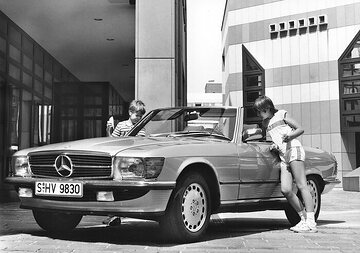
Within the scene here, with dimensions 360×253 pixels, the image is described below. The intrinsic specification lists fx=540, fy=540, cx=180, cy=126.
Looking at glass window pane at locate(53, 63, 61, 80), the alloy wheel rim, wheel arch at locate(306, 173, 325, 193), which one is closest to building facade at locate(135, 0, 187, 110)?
wheel arch at locate(306, 173, 325, 193)

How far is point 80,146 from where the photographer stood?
5.20 metres

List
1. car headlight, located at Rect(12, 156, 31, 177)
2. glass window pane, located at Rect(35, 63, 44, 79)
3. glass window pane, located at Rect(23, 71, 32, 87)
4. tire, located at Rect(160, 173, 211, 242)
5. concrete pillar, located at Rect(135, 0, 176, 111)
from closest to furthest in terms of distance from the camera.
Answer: tire, located at Rect(160, 173, 211, 242) < car headlight, located at Rect(12, 156, 31, 177) < concrete pillar, located at Rect(135, 0, 176, 111) < glass window pane, located at Rect(23, 71, 32, 87) < glass window pane, located at Rect(35, 63, 44, 79)

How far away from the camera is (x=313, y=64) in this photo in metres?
38.8

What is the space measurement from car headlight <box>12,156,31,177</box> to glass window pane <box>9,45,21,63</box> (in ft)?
36.1

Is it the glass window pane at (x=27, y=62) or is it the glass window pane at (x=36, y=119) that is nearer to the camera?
the glass window pane at (x=27, y=62)

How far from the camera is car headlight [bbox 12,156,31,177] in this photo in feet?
18.2

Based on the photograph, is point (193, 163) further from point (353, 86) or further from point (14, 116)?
point (353, 86)

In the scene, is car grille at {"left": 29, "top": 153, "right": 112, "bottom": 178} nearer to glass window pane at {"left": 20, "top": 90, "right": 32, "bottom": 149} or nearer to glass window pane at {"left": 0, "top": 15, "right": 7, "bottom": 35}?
glass window pane at {"left": 0, "top": 15, "right": 7, "bottom": 35}

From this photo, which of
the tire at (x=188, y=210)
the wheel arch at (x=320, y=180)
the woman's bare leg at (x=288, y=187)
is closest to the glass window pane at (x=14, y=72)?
the wheel arch at (x=320, y=180)

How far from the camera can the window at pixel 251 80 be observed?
41875 millimetres

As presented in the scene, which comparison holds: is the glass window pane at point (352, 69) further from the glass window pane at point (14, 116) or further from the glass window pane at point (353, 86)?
the glass window pane at point (14, 116)

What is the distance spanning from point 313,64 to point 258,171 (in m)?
34.1

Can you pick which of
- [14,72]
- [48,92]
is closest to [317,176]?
[14,72]

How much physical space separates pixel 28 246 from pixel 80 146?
3.39 feet
